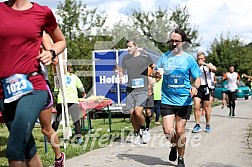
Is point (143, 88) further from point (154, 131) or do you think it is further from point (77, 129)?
point (154, 131)

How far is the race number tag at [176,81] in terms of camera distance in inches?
296

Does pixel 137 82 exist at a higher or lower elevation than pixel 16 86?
lower

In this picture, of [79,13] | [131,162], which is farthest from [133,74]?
[79,13]

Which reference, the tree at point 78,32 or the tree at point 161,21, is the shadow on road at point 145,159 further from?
the tree at point 161,21

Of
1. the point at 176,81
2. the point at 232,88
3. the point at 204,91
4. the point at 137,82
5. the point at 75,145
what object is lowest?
the point at 75,145

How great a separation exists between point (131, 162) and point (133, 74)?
9.37ft

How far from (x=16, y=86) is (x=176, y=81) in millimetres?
4081

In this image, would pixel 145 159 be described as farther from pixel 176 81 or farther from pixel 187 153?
pixel 176 81

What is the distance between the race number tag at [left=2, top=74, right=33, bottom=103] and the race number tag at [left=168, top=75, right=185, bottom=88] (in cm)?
398

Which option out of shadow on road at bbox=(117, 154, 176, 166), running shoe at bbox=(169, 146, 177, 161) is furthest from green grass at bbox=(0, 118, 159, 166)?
running shoe at bbox=(169, 146, 177, 161)

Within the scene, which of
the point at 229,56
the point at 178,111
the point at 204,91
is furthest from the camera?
the point at 229,56

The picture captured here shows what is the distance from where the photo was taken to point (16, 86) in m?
3.75

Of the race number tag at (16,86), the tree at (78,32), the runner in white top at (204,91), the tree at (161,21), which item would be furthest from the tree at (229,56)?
the race number tag at (16,86)

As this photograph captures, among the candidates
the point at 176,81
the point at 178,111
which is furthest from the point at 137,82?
the point at 178,111
